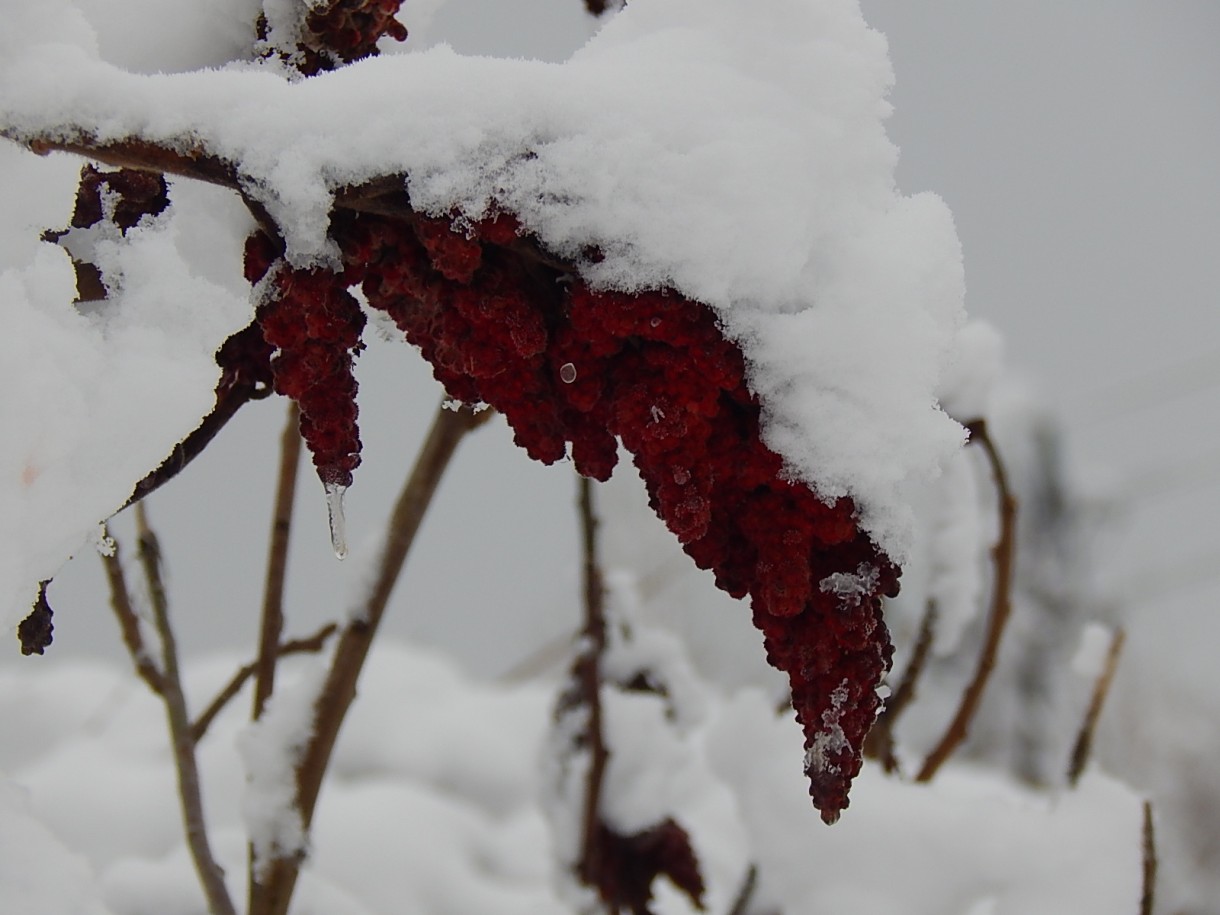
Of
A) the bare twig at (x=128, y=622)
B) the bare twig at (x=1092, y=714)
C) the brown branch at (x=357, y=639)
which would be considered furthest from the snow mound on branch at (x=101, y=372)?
the bare twig at (x=1092, y=714)

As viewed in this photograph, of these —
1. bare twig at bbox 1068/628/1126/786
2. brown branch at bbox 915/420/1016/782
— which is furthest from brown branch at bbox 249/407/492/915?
bare twig at bbox 1068/628/1126/786

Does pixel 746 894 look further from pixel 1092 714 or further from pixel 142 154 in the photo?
pixel 142 154

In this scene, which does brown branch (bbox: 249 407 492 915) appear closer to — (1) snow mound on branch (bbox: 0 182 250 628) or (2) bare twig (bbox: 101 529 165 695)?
(2) bare twig (bbox: 101 529 165 695)

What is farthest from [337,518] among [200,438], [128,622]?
Answer: [128,622]

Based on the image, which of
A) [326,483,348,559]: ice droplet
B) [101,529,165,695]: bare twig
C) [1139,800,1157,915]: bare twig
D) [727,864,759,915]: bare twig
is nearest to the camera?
[326,483,348,559]: ice droplet

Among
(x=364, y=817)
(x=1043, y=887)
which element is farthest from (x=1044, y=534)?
(x=1043, y=887)

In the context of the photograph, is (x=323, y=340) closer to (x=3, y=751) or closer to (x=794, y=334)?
(x=794, y=334)

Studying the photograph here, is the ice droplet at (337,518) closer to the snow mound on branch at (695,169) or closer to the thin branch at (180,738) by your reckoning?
the snow mound on branch at (695,169)
